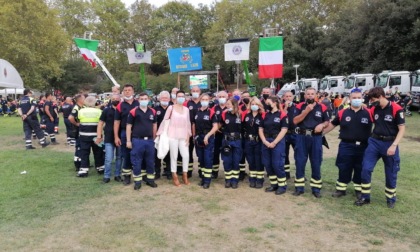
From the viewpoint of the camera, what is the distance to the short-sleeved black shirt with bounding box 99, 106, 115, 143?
6.98 meters

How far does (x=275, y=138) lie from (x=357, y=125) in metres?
1.30

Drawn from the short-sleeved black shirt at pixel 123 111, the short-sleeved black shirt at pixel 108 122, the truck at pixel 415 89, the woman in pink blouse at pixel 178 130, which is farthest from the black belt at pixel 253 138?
the truck at pixel 415 89

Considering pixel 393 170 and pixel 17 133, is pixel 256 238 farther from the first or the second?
pixel 17 133

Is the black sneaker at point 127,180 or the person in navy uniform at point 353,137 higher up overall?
the person in navy uniform at point 353,137

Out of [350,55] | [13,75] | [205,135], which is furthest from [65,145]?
[350,55]

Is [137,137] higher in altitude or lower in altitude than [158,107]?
lower

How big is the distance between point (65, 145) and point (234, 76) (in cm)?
4137

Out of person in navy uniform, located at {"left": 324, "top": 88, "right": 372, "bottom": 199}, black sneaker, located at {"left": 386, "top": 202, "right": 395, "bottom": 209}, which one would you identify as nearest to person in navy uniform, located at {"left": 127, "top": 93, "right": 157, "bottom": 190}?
person in navy uniform, located at {"left": 324, "top": 88, "right": 372, "bottom": 199}

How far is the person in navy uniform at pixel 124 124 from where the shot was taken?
6.73 metres

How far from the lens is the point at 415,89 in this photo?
2303 centimetres

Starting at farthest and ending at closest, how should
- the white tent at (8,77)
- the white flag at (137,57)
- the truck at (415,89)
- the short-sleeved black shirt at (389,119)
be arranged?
the white tent at (8,77) < the truck at (415,89) < the white flag at (137,57) < the short-sleeved black shirt at (389,119)

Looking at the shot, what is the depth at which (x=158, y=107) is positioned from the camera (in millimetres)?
7340

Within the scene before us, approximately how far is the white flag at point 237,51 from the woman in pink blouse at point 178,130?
7118 millimetres

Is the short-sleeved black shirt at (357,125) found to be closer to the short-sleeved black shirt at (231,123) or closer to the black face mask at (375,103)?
the black face mask at (375,103)
